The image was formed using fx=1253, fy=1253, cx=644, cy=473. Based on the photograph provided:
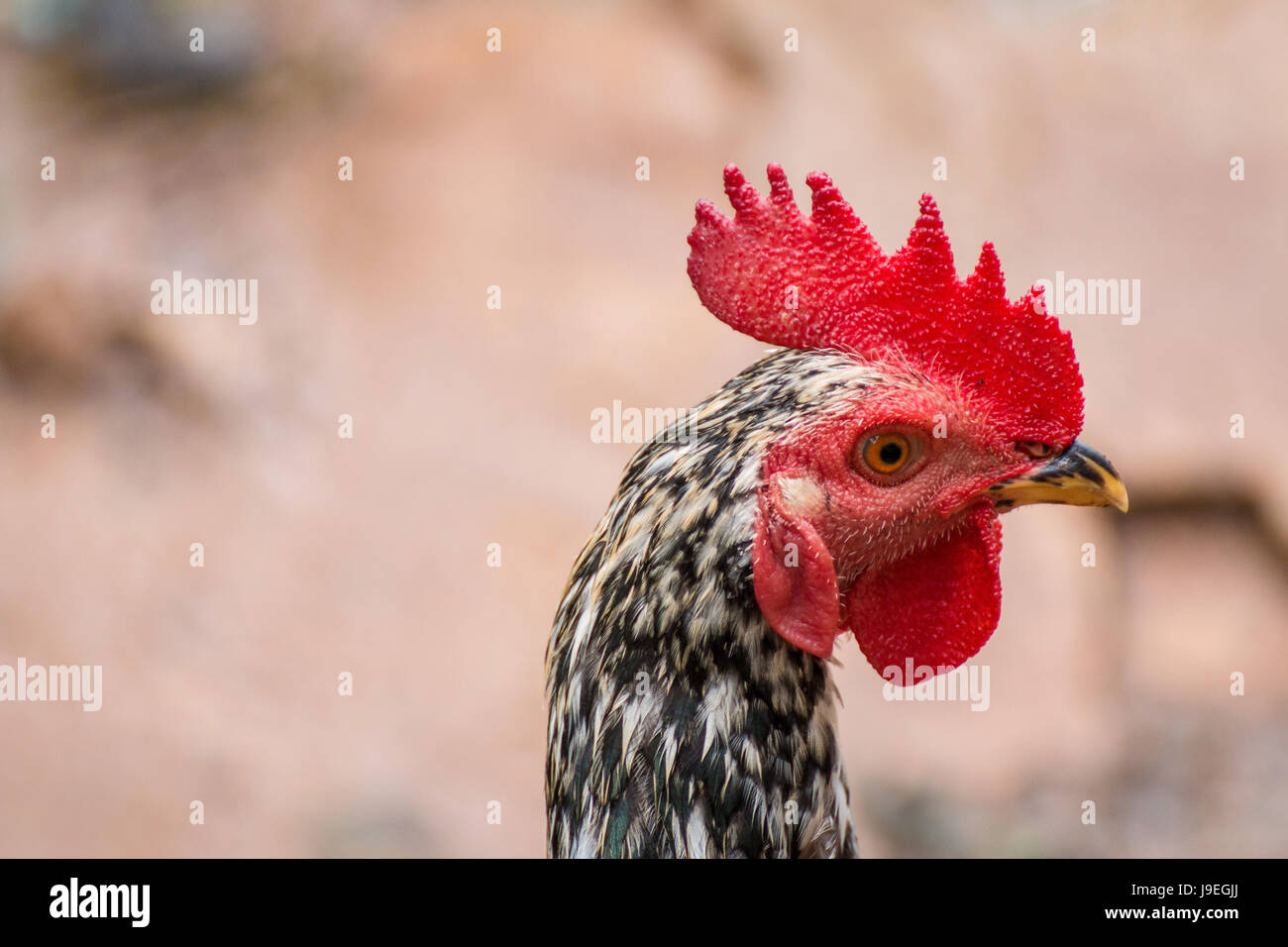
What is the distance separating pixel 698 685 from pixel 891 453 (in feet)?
2.21

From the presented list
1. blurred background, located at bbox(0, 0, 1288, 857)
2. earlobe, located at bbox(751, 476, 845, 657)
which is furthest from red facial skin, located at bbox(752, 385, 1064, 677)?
blurred background, located at bbox(0, 0, 1288, 857)

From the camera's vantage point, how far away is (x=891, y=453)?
2.80 meters

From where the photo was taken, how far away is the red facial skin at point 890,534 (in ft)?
8.83

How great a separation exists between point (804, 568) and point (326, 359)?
5.32 m

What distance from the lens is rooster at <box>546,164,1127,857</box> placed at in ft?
8.87

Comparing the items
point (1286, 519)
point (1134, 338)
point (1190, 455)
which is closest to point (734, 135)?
point (1134, 338)

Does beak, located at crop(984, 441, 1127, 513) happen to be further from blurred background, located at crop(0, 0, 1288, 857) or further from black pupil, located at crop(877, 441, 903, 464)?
blurred background, located at crop(0, 0, 1288, 857)

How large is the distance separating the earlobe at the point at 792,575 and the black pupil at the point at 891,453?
24 cm

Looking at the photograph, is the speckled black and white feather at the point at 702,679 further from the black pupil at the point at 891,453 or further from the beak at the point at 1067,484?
the beak at the point at 1067,484

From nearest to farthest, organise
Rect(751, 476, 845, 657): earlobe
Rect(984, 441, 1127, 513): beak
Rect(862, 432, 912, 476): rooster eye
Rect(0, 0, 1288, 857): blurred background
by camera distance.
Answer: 1. Rect(751, 476, 845, 657): earlobe
2. Rect(862, 432, 912, 476): rooster eye
3. Rect(984, 441, 1127, 513): beak
4. Rect(0, 0, 1288, 857): blurred background

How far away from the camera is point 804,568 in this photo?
2.69m

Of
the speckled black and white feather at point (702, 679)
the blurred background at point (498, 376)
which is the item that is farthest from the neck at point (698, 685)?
the blurred background at point (498, 376)

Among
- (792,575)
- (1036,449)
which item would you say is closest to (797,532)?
(792,575)

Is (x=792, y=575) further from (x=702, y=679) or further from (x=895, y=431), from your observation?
(x=895, y=431)
